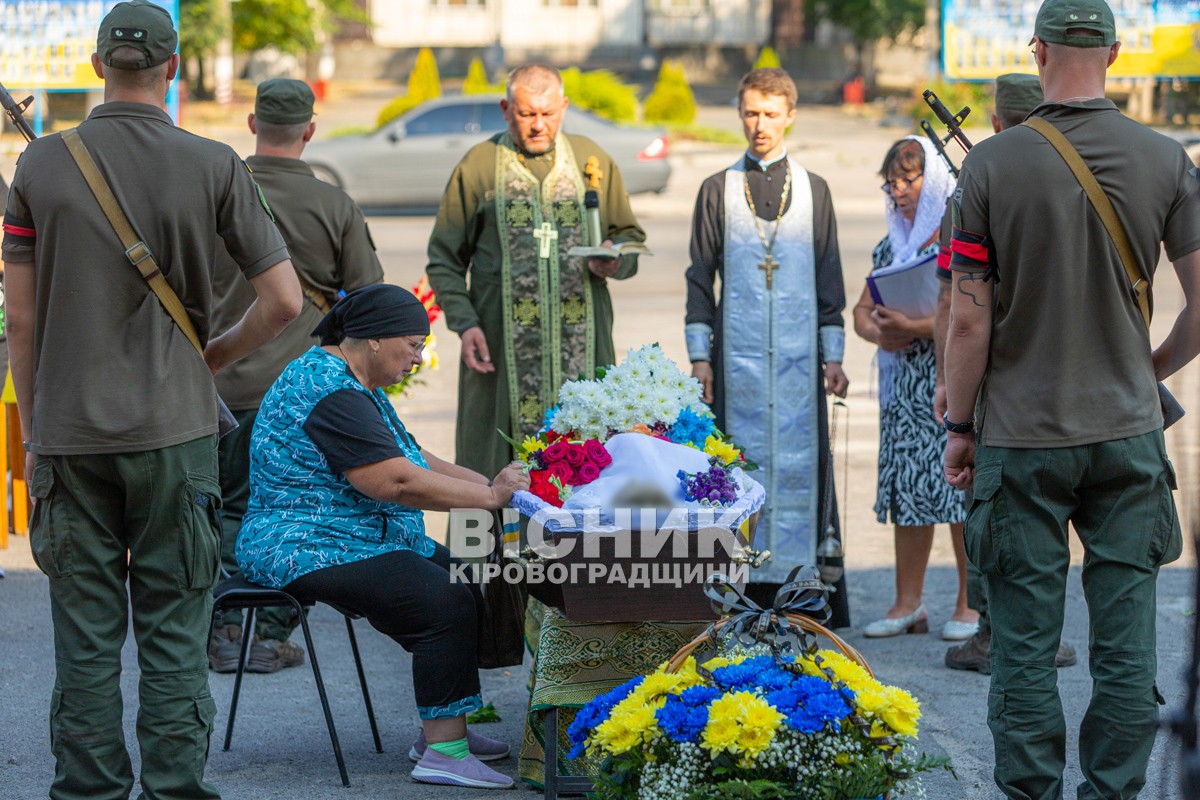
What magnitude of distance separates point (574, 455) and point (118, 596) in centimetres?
130

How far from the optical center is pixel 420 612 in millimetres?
4281

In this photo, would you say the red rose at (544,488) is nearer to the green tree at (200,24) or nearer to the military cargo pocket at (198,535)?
the military cargo pocket at (198,535)

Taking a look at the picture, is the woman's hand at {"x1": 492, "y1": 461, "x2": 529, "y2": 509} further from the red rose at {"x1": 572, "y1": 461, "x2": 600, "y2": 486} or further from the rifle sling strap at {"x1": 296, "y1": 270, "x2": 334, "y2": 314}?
the rifle sling strap at {"x1": 296, "y1": 270, "x2": 334, "y2": 314}

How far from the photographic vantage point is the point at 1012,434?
3609mm

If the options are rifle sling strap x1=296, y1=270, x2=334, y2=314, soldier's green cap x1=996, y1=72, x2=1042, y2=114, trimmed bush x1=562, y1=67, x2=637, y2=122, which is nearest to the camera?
soldier's green cap x1=996, y1=72, x2=1042, y2=114

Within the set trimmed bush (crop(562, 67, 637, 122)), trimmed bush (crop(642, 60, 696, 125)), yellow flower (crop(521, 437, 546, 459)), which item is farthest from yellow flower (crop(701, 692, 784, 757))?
trimmed bush (crop(642, 60, 696, 125))

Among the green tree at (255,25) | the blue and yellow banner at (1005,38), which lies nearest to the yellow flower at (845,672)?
the blue and yellow banner at (1005,38)

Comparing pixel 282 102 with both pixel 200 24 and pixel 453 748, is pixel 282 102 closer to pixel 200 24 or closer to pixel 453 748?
pixel 453 748

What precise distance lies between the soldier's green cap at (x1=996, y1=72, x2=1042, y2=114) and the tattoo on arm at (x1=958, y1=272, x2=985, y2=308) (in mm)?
1528

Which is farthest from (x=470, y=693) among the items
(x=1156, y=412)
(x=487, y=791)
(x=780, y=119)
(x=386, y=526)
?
(x=780, y=119)

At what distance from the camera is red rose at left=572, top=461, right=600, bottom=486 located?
162 inches

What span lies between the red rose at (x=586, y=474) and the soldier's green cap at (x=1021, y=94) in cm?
198

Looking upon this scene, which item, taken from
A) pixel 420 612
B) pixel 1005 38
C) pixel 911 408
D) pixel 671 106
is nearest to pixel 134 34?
pixel 420 612

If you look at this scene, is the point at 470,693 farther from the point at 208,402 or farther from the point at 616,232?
the point at 616,232
